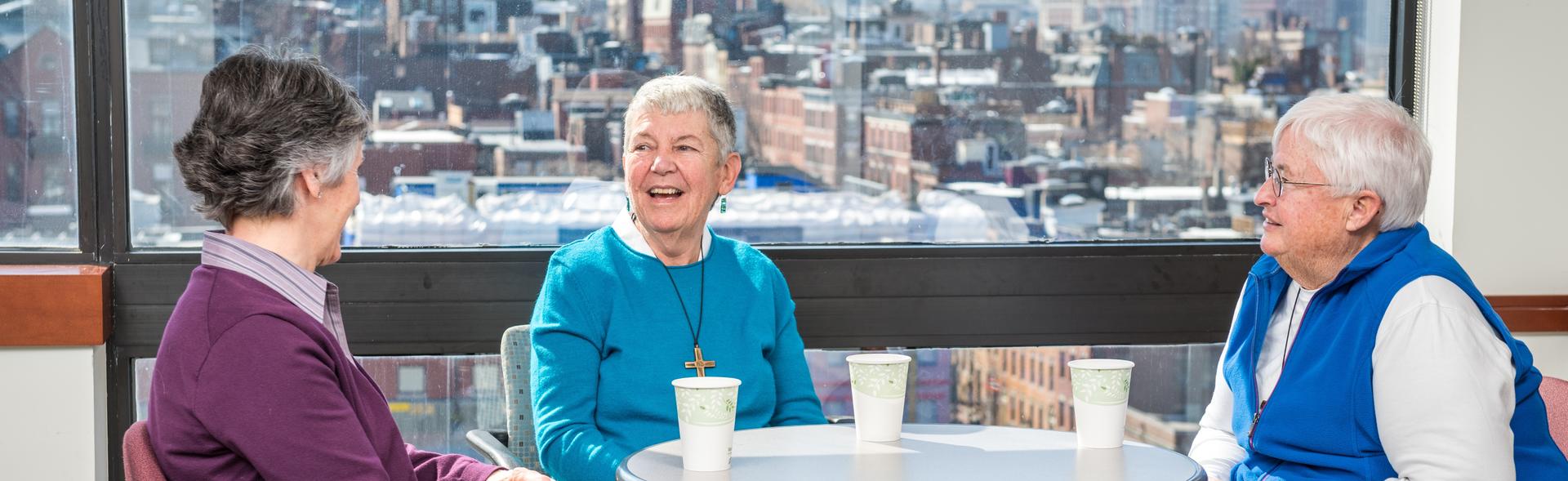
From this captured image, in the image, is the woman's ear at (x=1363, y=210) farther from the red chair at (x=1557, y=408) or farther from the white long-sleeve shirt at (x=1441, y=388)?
the red chair at (x=1557, y=408)

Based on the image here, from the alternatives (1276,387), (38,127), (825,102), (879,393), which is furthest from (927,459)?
(38,127)

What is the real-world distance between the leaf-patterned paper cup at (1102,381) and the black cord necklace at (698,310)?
2.27 feet

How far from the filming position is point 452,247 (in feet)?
10.00

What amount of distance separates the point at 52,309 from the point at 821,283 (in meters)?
1.61

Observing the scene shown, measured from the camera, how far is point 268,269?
159 cm

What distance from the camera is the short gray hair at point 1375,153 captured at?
1958mm

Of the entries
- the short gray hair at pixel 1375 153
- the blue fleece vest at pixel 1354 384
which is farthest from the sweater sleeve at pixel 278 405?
the short gray hair at pixel 1375 153

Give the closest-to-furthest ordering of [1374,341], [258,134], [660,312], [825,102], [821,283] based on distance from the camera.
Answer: [258,134]
[1374,341]
[660,312]
[821,283]
[825,102]

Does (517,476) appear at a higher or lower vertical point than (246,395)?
lower

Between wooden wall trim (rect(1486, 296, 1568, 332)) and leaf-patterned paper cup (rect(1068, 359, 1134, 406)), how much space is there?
1.71 meters

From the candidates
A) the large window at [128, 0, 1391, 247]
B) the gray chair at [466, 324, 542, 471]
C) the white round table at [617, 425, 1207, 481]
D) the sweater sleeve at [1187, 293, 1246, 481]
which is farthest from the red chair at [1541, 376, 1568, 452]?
the gray chair at [466, 324, 542, 471]

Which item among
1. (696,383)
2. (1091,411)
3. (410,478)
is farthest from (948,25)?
(410,478)

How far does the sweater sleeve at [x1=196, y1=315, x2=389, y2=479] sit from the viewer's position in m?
1.47

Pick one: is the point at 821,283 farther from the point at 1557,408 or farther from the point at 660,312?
the point at 1557,408
